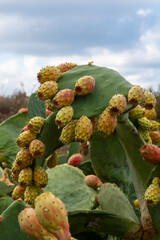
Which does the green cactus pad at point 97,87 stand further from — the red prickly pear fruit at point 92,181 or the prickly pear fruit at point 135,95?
the red prickly pear fruit at point 92,181

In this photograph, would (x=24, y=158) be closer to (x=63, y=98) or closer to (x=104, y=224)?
(x=63, y=98)

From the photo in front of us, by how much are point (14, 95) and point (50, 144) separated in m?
14.0

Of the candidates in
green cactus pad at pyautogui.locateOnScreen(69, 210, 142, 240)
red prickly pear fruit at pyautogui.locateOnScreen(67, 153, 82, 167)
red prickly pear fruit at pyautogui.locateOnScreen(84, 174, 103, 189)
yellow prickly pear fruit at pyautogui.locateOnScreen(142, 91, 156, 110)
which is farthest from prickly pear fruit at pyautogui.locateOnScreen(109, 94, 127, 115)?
red prickly pear fruit at pyautogui.locateOnScreen(67, 153, 82, 167)

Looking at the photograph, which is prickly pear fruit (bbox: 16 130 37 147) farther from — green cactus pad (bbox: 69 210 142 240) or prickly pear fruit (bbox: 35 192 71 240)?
prickly pear fruit (bbox: 35 192 71 240)

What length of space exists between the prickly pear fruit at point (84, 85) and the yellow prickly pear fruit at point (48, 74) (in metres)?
0.09

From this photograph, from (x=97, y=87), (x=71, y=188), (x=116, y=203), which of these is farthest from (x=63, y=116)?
(x=71, y=188)

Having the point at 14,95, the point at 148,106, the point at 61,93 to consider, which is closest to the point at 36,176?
the point at 61,93

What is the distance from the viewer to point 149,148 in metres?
1.12

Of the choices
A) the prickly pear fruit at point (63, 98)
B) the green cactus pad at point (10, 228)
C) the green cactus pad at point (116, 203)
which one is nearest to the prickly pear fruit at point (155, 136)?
the green cactus pad at point (116, 203)

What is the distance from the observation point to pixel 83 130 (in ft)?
3.52

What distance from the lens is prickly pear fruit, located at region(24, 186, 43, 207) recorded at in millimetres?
1151

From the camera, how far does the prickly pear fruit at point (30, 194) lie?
3.78 ft

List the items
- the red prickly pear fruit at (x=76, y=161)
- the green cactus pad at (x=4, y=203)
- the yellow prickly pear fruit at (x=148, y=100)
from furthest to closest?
the red prickly pear fruit at (x=76, y=161) → the green cactus pad at (x=4, y=203) → the yellow prickly pear fruit at (x=148, y=100)

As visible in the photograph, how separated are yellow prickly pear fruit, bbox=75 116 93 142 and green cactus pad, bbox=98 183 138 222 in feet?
1.13
